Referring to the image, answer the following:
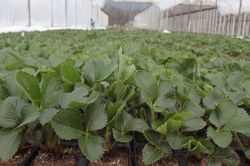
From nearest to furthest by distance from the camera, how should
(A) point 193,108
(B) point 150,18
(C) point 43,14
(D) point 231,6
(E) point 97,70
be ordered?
(A) point 193,108 → (E) point 97,70 → (C) point 43,14 → (D) point 231,6 → (B) point 150,18

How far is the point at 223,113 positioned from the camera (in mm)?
720

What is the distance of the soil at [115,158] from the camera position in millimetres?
786

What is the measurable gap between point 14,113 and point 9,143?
0.06m

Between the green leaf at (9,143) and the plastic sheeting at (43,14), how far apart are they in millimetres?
13064

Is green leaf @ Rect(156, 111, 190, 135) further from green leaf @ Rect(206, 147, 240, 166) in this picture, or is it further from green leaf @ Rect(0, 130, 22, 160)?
green leaf @ Rect(0, 130, 22, 160)

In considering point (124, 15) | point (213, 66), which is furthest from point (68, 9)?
point (213, 66)

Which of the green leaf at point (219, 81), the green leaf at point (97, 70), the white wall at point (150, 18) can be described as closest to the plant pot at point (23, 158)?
the green leaf at point (97, 70)

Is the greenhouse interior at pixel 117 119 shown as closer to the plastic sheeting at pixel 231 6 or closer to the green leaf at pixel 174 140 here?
the green leaf at pixel 174 140

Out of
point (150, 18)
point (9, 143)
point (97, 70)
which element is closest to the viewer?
point (9, 143)

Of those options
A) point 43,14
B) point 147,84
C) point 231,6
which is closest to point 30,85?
point 147,84

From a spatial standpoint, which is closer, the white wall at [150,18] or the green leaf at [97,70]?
the green leaf at [97,70]

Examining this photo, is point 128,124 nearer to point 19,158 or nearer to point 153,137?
point 153,137

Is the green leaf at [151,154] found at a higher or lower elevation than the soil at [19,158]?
higher

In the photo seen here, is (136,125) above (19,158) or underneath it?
above
